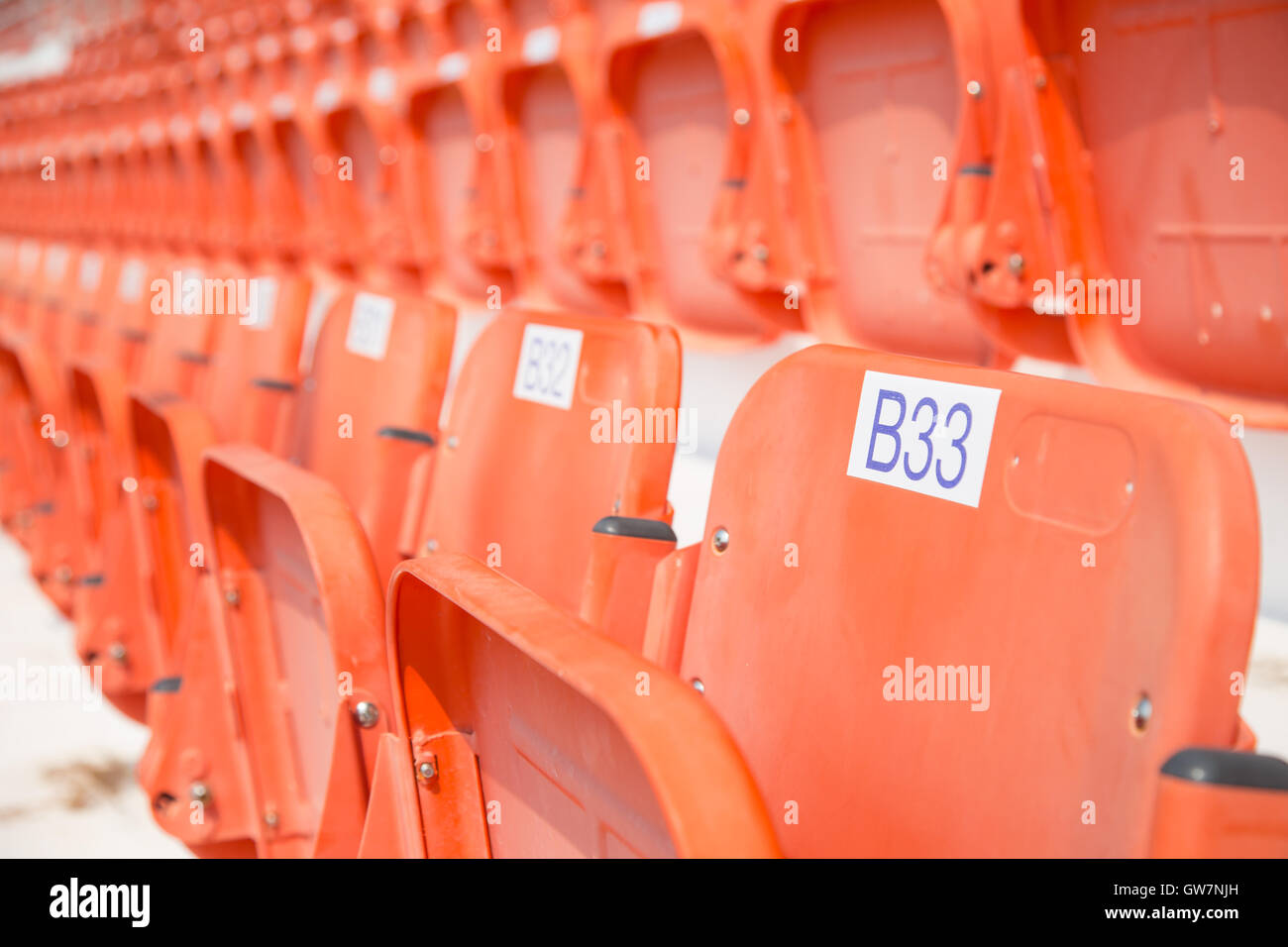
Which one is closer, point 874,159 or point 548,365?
point 548,365

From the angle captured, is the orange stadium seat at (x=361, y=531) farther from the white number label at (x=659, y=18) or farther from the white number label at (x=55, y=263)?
the white number label at (x=55, y=263)

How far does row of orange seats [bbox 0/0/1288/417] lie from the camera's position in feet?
2.47

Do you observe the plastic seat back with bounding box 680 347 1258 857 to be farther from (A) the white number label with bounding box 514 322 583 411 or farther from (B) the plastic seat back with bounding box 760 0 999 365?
(B) the plastic seat back with bounding box 760 0 999 365

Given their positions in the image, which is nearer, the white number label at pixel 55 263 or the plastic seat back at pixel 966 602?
the plastic seat back at pixel 966 602

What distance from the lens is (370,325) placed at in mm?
915

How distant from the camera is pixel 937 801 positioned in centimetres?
36

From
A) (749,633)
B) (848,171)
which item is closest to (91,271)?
(848,171)

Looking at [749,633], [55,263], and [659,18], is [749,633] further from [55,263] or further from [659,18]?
[55,263]

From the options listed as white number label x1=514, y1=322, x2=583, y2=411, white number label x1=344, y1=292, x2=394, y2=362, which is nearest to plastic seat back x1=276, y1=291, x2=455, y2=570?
white number label x1=344, y1=292, x2=394, y2=362

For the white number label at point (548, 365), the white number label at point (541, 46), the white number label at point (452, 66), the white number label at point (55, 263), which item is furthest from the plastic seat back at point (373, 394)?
the white number label at point (55, 263)

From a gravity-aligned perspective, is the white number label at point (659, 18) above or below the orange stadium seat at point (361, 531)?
above

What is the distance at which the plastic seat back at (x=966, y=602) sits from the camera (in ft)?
0.97

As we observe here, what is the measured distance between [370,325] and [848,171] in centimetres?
44
